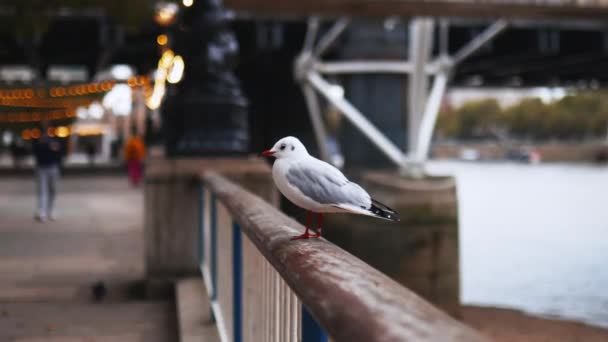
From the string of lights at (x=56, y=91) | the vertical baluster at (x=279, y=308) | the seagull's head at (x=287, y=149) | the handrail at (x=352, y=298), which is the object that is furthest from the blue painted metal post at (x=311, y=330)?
the string of lights at (x=56, y=91)

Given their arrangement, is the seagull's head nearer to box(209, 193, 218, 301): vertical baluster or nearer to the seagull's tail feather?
the seagull's tail feather

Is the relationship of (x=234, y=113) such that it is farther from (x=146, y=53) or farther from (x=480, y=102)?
(x=480, y=102)

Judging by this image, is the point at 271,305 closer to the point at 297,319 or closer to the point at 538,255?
the point at 297,319

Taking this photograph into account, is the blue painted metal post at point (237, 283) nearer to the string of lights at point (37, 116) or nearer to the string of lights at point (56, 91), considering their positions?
the string of lights at point (56, 91)

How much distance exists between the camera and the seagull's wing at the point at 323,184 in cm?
271

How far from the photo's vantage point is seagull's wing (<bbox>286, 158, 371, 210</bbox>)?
8.89ft

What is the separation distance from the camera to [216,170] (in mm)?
8289

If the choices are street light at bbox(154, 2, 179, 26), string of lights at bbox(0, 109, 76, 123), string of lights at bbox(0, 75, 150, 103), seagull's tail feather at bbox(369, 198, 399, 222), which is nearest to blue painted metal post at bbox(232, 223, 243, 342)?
seagull's tail feather at bbox(369, 198, 399, 222)

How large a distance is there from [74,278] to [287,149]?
23.0 feet

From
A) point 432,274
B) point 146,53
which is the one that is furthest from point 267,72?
point 432,274

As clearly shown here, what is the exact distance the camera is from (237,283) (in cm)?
504

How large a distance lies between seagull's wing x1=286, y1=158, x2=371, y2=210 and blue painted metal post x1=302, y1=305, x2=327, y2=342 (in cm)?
37

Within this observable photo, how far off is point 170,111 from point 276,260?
618cm

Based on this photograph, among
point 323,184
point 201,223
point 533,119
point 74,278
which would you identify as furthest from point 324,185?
point 533,119
